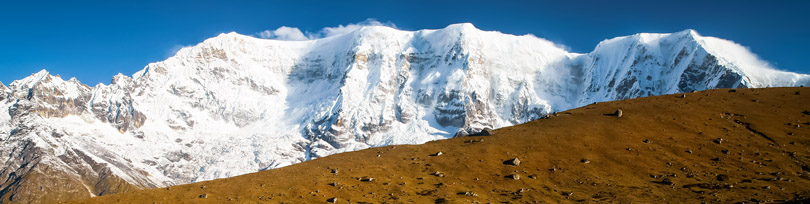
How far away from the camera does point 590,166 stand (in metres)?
62.7

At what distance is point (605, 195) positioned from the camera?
53.1 meters

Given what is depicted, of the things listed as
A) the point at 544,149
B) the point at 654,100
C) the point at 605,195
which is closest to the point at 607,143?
the point at 544,149

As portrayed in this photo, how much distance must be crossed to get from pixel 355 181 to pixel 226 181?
16598 mm

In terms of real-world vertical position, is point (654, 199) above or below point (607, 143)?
below

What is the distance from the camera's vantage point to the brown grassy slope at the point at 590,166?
5419cm

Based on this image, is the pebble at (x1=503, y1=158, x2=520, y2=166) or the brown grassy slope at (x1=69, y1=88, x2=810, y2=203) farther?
the pebble at (x1=503, y1=158, x2=520, y2=166)

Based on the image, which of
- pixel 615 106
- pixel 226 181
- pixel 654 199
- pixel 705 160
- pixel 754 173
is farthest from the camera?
pixel 615 106

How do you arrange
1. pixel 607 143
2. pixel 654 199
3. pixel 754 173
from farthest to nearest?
1. pixel 607 143
2. pixel 754 173
3. pixel 654 199

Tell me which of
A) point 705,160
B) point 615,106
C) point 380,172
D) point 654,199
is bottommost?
point 654,199

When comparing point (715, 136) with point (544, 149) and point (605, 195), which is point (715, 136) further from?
point (605, 195)

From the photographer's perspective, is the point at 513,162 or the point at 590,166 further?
the point at 513,162

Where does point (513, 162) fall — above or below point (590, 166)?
above

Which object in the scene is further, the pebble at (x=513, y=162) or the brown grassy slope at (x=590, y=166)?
the pebble at (x=513, y=162)

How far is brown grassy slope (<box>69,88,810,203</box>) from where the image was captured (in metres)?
54.2
